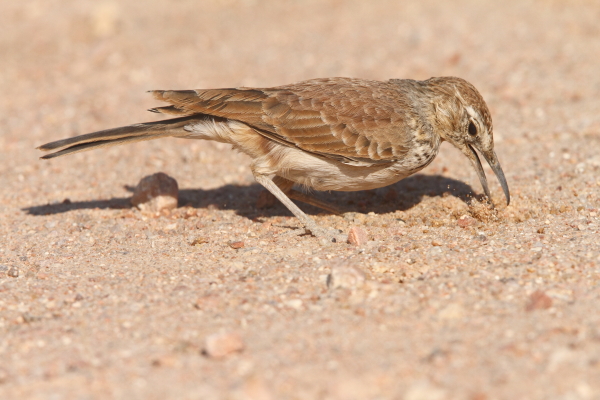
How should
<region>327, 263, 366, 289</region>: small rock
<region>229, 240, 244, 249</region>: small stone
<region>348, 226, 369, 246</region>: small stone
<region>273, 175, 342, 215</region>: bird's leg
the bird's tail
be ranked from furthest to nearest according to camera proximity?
<region>273, 175, 342, 215</region>: bird's leg < the bird's tail < <region>229, 240, 244, 249</region>: small stone < <region>348, 226, 369, 246</region>: small stone < <region>327, 263, 366, 289</region>: small rock

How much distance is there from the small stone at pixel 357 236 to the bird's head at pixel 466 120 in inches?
57.2

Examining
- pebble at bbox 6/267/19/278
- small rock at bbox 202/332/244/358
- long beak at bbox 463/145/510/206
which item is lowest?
small rock at bbox 202/332/244/358

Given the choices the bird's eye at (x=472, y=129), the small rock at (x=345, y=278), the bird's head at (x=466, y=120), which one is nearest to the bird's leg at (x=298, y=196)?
the bird's head at (x=466, y=120)

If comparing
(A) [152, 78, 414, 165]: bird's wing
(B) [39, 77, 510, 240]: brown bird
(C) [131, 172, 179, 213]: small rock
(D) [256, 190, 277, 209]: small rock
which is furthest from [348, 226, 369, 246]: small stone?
(C) [131, 172, 179, 213]: small rock

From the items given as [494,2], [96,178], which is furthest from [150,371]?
[494,2]

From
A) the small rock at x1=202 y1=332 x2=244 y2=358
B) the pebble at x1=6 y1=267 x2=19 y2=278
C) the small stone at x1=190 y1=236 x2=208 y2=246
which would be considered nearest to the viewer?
the small rock at x1=202 y1=332 x2=244 y2=358

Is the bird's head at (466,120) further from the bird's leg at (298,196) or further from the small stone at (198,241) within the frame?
the small stone at (198,241)

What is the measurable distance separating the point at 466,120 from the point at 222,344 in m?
3.53

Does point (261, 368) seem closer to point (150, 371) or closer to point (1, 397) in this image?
point (150, 371)

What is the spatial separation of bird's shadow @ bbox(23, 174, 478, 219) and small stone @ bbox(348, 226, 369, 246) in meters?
1.09

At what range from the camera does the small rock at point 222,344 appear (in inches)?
150

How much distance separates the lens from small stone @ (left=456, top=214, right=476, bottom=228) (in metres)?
5.89

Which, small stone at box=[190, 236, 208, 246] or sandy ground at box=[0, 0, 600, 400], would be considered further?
small stone at box=[190, 236, 208, 246]

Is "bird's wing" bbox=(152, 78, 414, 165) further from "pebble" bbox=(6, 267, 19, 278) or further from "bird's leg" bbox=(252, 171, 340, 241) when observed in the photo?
"pebble" bbox=(6, 267, 19, 278)
